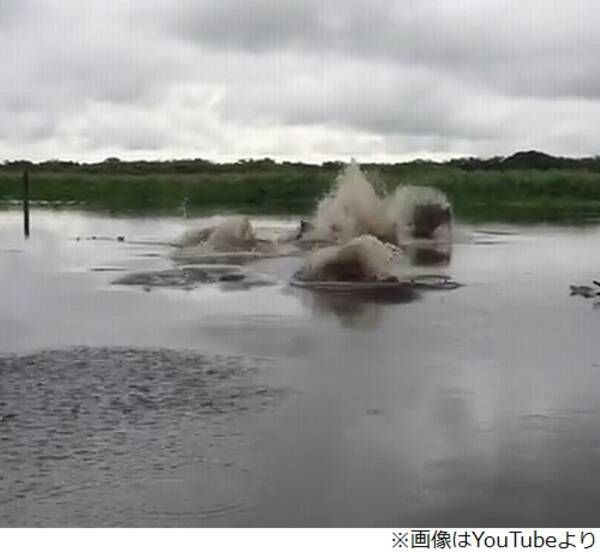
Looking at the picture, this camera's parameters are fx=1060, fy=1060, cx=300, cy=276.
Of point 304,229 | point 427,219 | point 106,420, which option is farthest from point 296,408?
point 427,219

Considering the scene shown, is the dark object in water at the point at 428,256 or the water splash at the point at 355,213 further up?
the water splash at the point at 355,213

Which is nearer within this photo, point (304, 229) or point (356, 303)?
point (356, 303)

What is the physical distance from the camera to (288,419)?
417cm

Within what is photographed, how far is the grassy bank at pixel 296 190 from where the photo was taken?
56.0ft

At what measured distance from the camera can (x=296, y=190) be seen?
22.4 meters

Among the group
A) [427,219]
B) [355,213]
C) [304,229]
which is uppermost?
[355,213]

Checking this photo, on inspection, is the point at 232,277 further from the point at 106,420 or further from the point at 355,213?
the point at 106,420

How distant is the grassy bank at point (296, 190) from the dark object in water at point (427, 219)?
53 cm

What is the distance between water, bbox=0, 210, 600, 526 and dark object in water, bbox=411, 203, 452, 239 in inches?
221

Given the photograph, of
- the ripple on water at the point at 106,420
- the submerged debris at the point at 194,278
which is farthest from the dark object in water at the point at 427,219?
the ripple on water at the point at 106,420

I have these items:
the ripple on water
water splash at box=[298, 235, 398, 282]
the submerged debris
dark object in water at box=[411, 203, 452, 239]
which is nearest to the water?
the ripple on water

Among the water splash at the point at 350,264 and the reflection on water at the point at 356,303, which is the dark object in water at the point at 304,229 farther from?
the reflection on water at the point at 356,303

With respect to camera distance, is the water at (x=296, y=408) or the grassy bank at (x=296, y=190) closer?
the water at (x=296, y=408)

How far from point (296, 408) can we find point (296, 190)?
1818 cm
